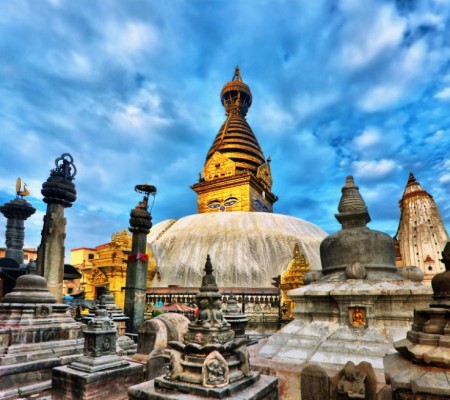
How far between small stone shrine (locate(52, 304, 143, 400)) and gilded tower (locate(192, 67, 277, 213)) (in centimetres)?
3098

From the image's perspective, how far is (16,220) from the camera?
1891cm

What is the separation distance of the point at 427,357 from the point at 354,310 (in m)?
3.61

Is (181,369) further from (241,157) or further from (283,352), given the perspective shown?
(241,157)

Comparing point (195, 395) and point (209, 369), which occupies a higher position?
point (209, 369)

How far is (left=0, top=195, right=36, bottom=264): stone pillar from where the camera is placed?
1850 centimetres

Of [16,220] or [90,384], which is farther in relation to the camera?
[16,220]

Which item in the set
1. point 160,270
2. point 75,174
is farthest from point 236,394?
point 160,270

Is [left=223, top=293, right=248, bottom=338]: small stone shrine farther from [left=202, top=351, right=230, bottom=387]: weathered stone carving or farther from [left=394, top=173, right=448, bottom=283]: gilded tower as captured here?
[left=394, top=173, right=448, bottom=283]: gilded tower

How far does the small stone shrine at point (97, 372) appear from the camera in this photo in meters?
5.37

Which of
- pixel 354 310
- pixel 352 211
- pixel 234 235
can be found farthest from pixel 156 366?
pixel 234 235

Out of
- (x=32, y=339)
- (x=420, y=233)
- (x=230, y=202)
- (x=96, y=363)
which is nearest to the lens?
(x=96, y=363)

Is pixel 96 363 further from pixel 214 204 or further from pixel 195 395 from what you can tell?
pixel 214 204

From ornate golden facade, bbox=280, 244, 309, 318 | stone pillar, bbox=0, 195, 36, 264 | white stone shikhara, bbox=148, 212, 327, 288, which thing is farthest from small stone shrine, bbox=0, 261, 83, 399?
white stone shikhara, bbox=148, 212, 327, 288

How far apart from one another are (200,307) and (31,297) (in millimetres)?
5960
